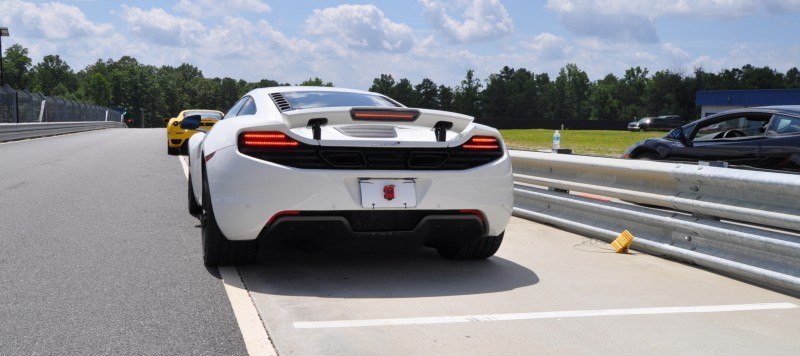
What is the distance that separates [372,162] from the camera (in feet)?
16.5

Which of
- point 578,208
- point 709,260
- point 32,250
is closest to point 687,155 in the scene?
point 578,208

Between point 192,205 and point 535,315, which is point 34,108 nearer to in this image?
point 192,205

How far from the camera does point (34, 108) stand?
39094 millimetres

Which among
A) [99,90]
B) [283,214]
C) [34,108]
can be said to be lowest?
[34,108]

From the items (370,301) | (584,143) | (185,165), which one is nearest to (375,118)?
(370,301)

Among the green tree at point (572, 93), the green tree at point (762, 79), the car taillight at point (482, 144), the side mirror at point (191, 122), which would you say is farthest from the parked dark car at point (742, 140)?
the green tree at point (572, 93)

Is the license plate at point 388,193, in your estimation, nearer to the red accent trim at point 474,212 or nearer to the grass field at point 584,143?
the red accent trim at point 474,212

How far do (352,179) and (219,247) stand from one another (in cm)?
111

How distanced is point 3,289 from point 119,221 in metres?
2.94

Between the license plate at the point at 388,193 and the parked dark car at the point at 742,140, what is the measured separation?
16.8 ft

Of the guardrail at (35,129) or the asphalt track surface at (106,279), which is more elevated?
the asphalt track surface at (106,279)

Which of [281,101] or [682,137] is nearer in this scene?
[281,101]

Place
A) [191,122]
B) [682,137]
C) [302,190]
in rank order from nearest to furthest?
[302,190] → [191,122] → [682,137]

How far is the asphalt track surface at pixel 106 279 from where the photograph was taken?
3840 millimetres
